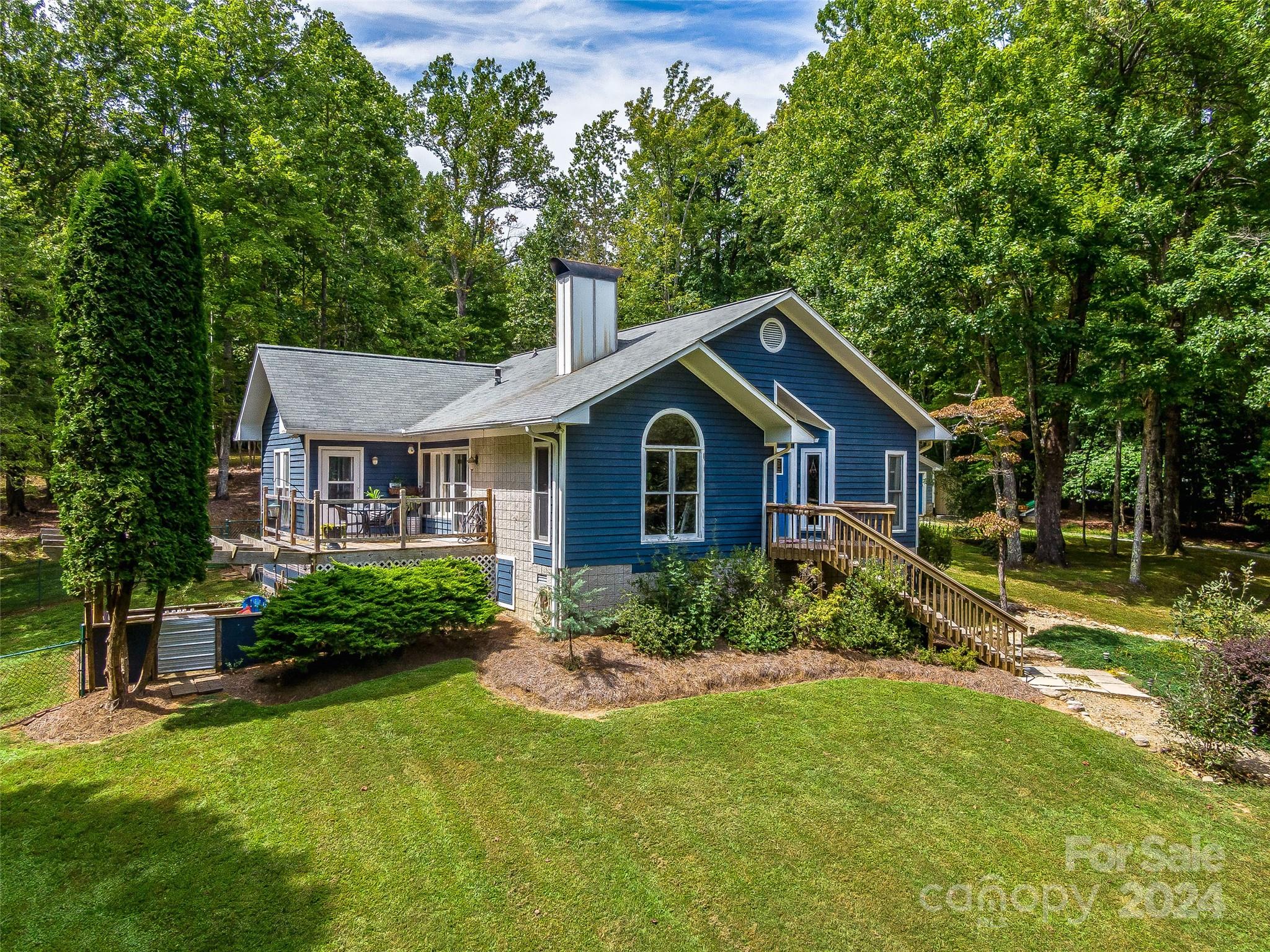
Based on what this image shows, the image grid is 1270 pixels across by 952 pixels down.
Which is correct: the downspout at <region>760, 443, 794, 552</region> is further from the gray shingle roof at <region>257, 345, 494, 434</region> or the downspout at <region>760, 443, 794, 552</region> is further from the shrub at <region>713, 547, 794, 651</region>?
the gray shingle roof at <region>257, 345, 494, 434</region>

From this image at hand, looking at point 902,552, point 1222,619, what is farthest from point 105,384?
point 1222,619

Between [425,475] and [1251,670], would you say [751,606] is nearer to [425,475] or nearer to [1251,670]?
[1251,670]

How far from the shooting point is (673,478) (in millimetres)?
11633

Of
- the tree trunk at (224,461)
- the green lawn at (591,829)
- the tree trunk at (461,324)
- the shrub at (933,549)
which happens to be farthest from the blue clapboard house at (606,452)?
the tree trunk at (461,324)

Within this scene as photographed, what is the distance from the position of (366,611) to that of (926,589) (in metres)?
8.91

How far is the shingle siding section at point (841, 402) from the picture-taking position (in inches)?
528

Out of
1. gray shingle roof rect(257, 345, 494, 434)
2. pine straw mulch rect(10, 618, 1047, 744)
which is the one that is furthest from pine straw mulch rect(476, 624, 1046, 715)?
gray shingle roof rect(257, 345, 494, 434)

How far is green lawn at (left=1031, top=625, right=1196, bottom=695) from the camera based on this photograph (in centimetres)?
1028

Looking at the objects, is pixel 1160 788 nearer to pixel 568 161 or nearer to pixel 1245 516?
pixel 1245 516

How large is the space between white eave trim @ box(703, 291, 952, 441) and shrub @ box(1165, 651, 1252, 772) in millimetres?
8036

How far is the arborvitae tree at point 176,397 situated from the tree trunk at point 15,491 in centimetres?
1900

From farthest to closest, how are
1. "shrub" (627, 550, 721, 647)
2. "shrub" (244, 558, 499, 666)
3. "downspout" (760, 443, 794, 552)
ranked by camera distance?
"downspout" (760, 443, 794, 552)
"shrub" (627, 550, 721, 647)
"shrub" (244, 558, 499, 666)

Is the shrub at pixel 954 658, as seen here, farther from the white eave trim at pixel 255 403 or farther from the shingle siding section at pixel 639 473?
the white eave trim at pixel 255 403

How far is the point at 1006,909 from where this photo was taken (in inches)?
195
